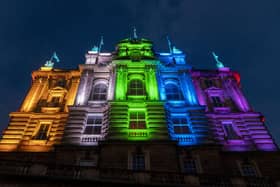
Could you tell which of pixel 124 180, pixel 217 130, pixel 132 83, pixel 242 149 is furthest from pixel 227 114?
pixel 124 180

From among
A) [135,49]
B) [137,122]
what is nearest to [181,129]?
[137,122]

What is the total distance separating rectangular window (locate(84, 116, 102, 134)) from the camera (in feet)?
91.9

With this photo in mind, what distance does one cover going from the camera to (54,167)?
17.6m

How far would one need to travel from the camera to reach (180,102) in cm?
3148

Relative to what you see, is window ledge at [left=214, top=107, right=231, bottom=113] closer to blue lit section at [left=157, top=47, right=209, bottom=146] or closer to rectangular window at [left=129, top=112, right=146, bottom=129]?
blue lit section at [left=157, top=47, right=209, bottom=146]

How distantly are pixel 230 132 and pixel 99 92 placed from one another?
613 inches

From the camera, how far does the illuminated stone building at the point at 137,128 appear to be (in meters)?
17.6

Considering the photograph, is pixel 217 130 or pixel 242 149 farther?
pixel 217 130

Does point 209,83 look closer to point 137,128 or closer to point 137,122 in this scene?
point 137,122

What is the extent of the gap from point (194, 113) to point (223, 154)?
17.3 ft

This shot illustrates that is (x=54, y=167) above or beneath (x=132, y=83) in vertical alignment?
beneath

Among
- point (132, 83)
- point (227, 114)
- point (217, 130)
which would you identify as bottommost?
point (217, 130)

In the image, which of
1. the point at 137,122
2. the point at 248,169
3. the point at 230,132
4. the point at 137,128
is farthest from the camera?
the point at 230,132

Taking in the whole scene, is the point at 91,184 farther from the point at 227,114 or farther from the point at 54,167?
the point at 227,114
